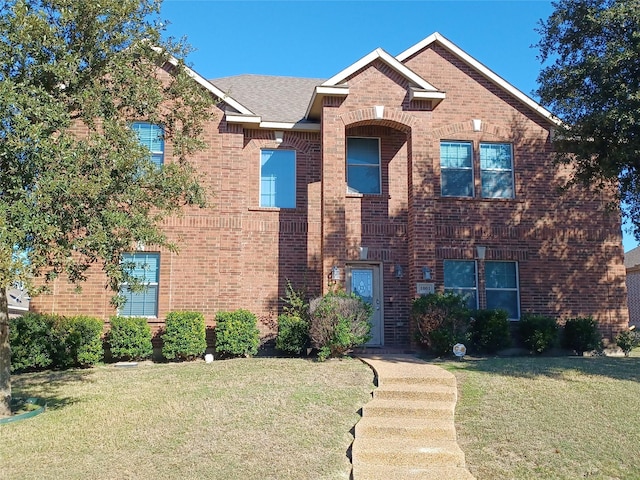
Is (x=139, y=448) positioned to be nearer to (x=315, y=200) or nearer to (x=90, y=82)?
(x=90, y=82)

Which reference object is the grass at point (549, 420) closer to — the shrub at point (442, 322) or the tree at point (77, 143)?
the shrub at point (442, 322)

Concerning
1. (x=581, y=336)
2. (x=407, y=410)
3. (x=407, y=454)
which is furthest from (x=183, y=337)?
(x=581, y=336)

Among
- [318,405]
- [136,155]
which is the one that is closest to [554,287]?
[318,405]

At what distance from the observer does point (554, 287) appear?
1516cm

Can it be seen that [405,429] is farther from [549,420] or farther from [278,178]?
[278,178]

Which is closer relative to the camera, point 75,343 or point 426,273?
point 75,343

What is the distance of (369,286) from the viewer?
1469 centimetres

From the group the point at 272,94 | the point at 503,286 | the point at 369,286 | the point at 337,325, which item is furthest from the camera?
the point at 272,94

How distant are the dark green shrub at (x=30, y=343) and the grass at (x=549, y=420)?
328 inches

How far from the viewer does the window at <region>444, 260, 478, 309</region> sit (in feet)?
48.8

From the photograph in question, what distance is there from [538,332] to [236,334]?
7.19 m

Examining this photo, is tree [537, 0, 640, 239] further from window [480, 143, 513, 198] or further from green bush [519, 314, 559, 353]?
green bush [519, 314, 559, 353]

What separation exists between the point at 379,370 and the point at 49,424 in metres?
5.44

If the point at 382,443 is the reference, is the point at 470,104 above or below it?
above
